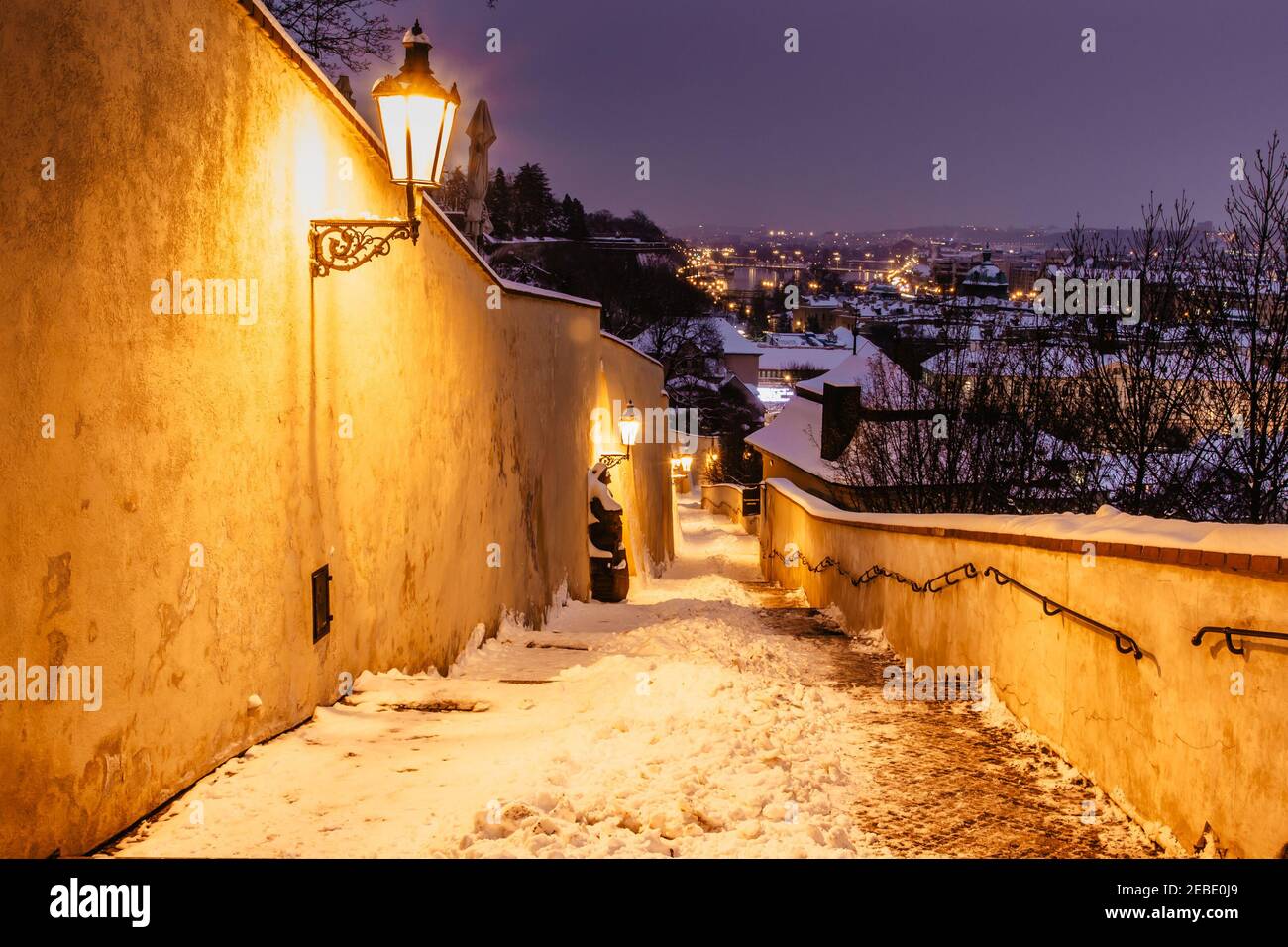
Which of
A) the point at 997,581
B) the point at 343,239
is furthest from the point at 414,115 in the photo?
the point at 997,581

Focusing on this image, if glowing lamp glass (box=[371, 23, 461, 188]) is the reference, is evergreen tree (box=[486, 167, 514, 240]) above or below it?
above

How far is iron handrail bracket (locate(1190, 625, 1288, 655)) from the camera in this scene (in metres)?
3.33

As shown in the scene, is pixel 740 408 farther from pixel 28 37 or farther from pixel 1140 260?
pixel 28 37

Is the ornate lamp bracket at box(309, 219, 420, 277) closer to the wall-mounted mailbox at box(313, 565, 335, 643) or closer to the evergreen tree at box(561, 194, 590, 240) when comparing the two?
the wall-mounted mailbox at box(313, 565, 335, 643)

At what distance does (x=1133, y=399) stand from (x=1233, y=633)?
1732 cm

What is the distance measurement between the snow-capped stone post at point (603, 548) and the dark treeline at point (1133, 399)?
891cm

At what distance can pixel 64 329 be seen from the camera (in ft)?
9.53

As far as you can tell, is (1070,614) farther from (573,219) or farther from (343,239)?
(573,219)

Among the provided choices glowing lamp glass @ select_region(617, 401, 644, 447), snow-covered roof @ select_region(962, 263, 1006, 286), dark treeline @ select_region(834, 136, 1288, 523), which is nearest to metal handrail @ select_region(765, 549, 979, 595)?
glowing lamp glass @ select_region(617, 401, 644, 447)

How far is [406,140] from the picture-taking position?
5.02 m

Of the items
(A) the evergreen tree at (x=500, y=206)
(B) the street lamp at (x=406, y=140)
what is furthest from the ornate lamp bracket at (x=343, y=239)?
(A) the evergreen tree at (x=500, y=206)

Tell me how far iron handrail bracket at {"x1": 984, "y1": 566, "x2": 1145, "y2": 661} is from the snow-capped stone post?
9.62m

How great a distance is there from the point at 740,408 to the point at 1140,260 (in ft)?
143
